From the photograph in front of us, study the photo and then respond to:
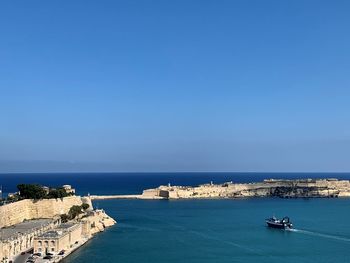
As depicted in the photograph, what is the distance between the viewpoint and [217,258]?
31094mm

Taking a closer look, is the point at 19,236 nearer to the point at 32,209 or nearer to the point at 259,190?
the point at 32,209

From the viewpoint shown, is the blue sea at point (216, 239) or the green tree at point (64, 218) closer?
the blue sea at point (216, 239)

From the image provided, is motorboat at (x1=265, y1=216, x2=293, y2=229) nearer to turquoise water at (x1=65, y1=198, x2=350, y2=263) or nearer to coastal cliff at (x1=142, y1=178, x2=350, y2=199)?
turquoise water at (x1=65, y1=198, x2=350, y2=263)

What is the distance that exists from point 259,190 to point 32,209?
54.6m

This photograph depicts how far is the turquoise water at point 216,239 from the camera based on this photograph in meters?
31.6

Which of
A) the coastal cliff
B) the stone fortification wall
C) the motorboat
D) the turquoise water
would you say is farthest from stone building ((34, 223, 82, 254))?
the coastal cliff

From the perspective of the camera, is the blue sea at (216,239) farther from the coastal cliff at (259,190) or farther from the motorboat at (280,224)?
the coastal cliff at (259,190)

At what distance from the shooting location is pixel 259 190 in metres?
88.2

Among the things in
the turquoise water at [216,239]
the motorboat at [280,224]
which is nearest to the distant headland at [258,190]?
the turquoise water at [216,239]

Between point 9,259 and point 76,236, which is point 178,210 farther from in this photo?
point 9,259

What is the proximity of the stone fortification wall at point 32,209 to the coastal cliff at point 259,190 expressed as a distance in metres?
34.4

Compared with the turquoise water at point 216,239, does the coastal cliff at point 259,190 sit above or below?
above

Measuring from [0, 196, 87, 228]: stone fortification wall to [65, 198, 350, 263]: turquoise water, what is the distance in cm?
479

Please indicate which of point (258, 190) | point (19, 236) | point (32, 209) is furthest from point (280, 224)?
point (258, 190)
